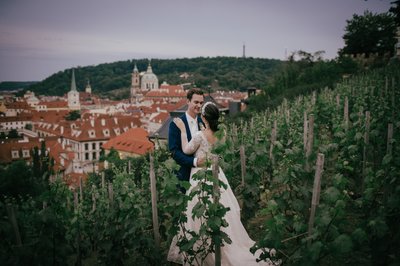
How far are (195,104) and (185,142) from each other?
0.51 meters

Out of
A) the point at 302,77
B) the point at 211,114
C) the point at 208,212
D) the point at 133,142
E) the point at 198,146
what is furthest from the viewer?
the point at 133,142

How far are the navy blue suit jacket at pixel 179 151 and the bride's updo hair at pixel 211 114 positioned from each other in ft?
1.27

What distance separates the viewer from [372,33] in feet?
125

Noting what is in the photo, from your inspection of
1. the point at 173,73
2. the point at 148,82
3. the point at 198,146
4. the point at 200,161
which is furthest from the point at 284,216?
the point at 173,73

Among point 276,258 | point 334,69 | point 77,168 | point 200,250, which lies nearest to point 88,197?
point 200,250

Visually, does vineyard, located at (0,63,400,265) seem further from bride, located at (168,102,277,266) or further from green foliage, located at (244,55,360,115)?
green foliage, located at (244,55,360,115)

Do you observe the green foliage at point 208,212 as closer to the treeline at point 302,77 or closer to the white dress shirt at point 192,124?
the white dress shirt at point 192,124

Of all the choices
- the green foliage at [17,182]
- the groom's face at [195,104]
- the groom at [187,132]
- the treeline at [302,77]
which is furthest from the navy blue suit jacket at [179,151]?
the treeline at [302,77]

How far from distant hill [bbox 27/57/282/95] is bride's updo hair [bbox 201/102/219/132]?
119 m

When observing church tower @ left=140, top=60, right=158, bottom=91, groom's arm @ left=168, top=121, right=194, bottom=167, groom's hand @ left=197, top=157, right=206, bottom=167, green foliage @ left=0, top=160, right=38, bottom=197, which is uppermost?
church tower @ left=140, top=60, right=158, bottom=91

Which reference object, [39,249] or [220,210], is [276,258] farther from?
[39,249]

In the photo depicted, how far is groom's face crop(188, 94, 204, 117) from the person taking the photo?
407 cm

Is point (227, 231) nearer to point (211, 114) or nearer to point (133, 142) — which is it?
point (211, 114)

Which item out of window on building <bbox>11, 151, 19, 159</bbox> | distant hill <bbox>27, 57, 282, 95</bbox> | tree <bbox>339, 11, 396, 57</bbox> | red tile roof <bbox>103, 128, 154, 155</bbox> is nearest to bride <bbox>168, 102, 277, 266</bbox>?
red tile roof <bbox>103, 128, 154, 155</bbox>
